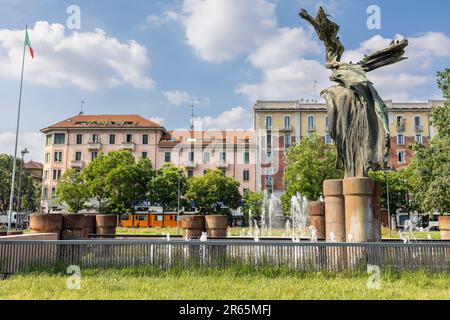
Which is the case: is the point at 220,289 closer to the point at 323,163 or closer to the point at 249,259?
the point at 249,259

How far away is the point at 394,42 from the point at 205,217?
1069cm

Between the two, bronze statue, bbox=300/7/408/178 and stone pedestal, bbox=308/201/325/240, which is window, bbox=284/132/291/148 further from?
bronze statue, bbox=300/7/408/178

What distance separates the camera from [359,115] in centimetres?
1166

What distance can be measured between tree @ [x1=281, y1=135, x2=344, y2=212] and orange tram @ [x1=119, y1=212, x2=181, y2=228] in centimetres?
1833

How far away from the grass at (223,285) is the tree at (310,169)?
33749 mm

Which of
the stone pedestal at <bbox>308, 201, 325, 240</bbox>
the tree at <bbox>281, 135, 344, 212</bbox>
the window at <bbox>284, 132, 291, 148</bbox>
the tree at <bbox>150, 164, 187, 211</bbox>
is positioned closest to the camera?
the stone pedestal at <bbox>308, 201, 325, 240</bbox>

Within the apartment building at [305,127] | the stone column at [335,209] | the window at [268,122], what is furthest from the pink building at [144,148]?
the stone column at [335,209]

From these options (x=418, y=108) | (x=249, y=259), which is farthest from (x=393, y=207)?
(x=249, y=259)

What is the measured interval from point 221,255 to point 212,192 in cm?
4569

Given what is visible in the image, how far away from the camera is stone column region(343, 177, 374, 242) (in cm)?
1063

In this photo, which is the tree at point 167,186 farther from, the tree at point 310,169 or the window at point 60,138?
the window at point 60,138

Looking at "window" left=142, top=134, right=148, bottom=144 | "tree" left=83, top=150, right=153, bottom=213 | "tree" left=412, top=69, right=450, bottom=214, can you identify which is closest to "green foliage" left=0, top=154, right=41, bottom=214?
"tree" left=83, top=150, right=153, bottom=213

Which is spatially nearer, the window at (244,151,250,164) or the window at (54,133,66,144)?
the window at (244,151,250,164)

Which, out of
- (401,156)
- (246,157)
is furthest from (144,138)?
(401,156)
